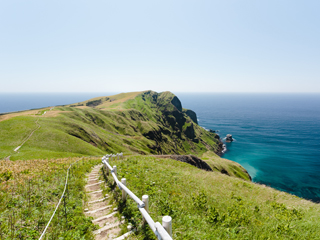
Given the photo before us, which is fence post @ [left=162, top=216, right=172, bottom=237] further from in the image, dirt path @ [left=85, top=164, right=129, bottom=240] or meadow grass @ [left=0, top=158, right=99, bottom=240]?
meadow grass @ [left=0, top=158, right=99, bottom=240]

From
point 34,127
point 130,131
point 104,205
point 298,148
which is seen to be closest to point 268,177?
point 298,148

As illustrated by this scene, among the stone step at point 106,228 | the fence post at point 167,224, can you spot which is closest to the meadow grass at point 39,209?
the stone step at point 106,228

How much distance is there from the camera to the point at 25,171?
45.6 feet

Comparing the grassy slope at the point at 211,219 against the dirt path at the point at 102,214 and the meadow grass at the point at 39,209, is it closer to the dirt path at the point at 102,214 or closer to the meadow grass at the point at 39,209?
the dirt path at the point at 102,214

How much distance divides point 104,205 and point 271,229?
930 cm

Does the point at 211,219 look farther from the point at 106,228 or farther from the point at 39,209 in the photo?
the point at 39,209

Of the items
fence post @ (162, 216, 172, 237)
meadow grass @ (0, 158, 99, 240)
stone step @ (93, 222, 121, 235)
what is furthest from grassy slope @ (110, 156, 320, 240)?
meadow grass @ (0, 158, 99, 240)

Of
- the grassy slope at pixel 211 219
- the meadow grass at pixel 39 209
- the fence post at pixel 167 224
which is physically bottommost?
the grassy slope at pixel 211 219

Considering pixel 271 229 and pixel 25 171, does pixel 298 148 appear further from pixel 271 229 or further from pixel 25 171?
pixel 25 171

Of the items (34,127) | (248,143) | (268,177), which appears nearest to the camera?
(34,127)

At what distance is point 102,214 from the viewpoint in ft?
28.1

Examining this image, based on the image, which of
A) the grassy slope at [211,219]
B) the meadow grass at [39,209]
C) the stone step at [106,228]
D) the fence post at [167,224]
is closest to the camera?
the fence post at [167,224]

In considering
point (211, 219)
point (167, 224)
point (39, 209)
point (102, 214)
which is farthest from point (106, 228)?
point (211, 219)

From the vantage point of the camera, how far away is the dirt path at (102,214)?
6.75 m
